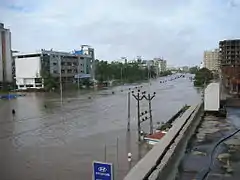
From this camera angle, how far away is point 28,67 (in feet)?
215

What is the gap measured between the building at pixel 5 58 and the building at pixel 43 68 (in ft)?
5.39

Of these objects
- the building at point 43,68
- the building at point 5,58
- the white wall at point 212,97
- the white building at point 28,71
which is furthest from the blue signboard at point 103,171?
the building at point 5,58

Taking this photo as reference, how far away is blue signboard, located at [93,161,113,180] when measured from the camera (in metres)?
2.67

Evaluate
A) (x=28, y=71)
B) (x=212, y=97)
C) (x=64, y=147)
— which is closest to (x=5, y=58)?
(x=28, y=71)

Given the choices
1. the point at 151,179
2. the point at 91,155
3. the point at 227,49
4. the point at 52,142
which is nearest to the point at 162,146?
the point at 151,179

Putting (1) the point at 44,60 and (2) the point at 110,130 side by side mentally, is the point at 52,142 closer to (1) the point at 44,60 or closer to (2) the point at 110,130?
(2) the point at 110,130

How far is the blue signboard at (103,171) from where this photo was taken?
2672 mm

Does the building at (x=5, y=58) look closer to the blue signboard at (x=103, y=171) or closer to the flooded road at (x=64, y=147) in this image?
the flooded road at (x=64, y=147)

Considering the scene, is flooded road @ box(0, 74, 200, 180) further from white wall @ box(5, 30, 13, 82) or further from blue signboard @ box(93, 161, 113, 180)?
white wall @ box(5, 30, 13, 82)

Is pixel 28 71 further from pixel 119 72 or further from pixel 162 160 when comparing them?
pixel 162 160

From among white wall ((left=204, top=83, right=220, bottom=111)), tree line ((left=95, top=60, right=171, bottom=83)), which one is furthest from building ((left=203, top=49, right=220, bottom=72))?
white wall ((left=204, top=83, right=220, bottom=111))

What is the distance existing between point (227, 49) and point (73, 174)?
69.9m

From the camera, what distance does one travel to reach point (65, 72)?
69.8 m

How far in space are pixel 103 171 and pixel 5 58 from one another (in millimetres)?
67036
